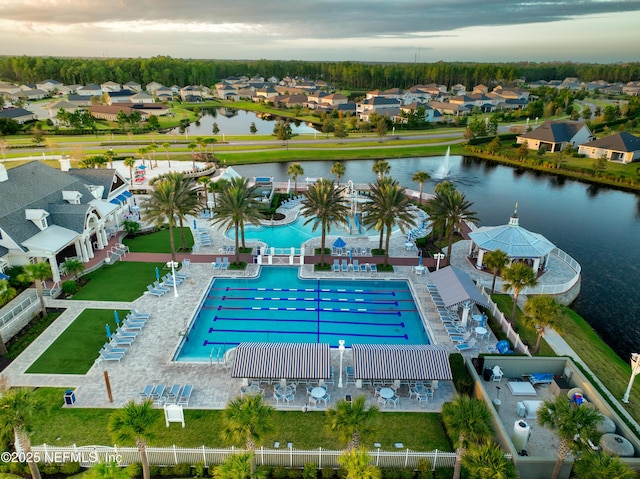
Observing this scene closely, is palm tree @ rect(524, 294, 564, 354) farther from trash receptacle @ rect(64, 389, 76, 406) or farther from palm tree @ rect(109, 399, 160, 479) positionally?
trash receptacle @ rect(64, 389, 76, 406)

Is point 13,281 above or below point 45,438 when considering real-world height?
above

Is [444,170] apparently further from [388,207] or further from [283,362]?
[283,362]

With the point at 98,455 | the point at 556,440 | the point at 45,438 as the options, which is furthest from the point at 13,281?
the point at 556,440

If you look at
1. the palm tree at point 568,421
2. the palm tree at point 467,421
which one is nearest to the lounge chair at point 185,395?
the palm tree at point 467,421

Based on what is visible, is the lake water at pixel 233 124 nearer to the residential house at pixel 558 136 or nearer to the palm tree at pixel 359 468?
the residential house at pixel 558 136

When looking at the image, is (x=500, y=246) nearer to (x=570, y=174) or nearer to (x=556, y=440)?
(x=556, y=440)

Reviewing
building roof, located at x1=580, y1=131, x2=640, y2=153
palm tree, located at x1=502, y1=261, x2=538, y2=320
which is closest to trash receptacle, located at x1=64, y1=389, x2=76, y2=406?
palm tree, located at x1=502, y1=261, x2=538, y2=320
